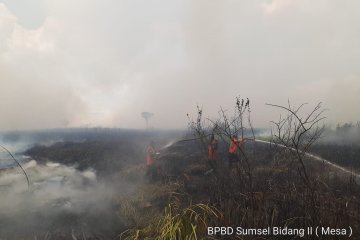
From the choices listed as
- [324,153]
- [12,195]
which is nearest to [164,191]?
[12,195]

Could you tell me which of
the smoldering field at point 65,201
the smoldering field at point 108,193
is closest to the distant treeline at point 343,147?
the smoldering field at point 108,193

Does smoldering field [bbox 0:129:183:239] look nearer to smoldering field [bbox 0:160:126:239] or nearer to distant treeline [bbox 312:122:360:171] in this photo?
smoldering field [bbox 0:160:126:239]

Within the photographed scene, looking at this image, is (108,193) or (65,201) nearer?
(65,201)

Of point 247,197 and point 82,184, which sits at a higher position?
point 247,197

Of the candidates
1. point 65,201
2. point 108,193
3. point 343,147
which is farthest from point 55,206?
point 343,147

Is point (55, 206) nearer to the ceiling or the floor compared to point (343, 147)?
nearer to the floor

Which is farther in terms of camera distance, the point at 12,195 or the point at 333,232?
the point at 12,195

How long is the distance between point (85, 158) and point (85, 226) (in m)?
17.8

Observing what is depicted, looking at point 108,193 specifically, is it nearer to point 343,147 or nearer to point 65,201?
point 65,201

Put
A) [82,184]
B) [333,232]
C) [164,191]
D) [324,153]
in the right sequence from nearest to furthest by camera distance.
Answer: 1. [333,232]
2. [164,191]
3. [82,184]
4. [324,153]

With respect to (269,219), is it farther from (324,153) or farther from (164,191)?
(324,153)

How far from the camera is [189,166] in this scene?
75.3 feet

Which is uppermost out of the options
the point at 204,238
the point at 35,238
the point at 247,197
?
the point at 247,197

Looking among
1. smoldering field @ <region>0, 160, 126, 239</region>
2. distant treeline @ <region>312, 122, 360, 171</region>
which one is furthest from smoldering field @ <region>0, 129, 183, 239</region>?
distant treeline @ <region>312, 122, 360, 171</region>
